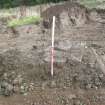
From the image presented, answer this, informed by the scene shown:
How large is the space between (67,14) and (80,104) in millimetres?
5431

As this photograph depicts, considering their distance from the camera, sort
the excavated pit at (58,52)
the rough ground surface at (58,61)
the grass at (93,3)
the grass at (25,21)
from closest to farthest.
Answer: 1. the rough ground surface at (58,61)
2. the excavated pit at (58,52)
3. the grass at (25,21)
4. the grass at (93,3)

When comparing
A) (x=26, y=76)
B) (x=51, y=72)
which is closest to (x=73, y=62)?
(x=51, y=72)

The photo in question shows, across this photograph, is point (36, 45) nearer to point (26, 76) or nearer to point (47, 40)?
point (47, 40)

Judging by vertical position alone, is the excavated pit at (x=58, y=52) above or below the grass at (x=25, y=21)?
below

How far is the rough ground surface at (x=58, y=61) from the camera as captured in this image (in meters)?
7.26

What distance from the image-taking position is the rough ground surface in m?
7.26

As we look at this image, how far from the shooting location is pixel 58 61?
344 inches

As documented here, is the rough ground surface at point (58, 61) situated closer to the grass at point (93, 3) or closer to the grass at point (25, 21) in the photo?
the grass at point (25, 21)

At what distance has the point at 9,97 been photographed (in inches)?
288

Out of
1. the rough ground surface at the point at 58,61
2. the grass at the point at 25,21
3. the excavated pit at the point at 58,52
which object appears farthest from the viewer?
the grass at the point at 25,21

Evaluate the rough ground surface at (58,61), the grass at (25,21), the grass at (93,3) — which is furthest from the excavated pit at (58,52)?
the grass at (93,3)

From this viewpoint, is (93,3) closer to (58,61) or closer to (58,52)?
(58,52)

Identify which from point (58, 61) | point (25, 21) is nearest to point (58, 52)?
point (58, 61)

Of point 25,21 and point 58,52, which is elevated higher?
point 25,21
